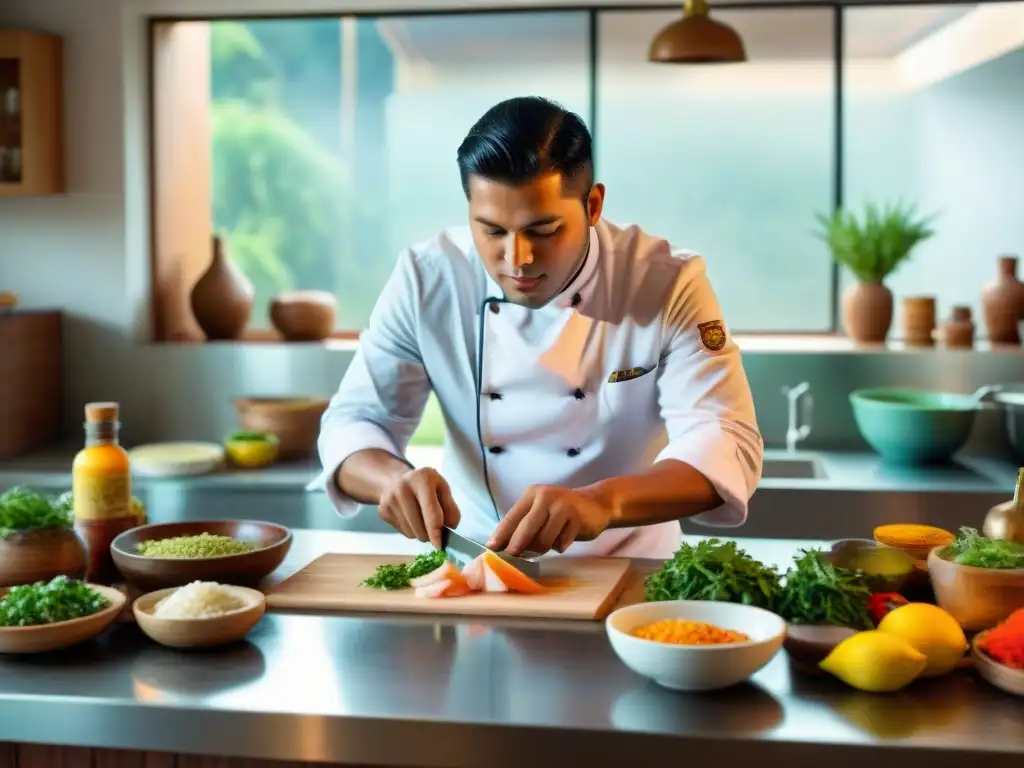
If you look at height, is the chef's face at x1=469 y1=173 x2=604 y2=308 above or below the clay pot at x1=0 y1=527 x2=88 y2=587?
above

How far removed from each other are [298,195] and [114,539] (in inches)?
115

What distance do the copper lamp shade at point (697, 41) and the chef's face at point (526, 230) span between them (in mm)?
1460

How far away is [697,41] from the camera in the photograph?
3.52 meters

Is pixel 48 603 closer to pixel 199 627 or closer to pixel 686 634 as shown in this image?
pixel 199 627

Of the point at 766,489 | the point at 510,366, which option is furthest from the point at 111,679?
the point at 766,489

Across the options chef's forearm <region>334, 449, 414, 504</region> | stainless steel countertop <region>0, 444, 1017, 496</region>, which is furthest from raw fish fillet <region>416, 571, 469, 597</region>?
stainless steel countertop <region>0, 444, 1017, 496</region>

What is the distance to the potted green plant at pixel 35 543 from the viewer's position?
202 cm

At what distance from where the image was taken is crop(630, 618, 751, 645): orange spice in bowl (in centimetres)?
167

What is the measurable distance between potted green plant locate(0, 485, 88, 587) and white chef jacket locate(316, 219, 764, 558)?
53 cm

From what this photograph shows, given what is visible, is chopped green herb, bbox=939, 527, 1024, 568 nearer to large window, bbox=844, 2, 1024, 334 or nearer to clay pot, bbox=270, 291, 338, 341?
large window, bbox=844, 2, 1024, 334

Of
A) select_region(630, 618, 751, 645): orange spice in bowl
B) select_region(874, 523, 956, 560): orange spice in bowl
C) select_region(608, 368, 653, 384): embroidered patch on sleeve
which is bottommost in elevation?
select_region(630, 618, 751, 645): orange spice in bowl

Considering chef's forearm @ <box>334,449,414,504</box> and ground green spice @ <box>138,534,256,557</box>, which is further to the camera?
chef's forearm @ <box>334,449,414,504</box>

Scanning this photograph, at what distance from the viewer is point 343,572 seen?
7.30ft

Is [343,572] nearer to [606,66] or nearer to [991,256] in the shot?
[606,66]
